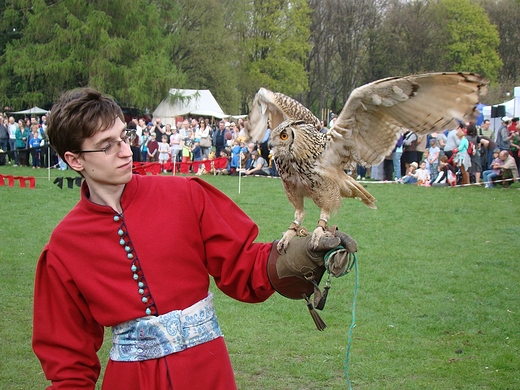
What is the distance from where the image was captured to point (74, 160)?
2.23 m

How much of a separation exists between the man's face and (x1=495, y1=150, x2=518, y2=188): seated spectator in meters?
13.7

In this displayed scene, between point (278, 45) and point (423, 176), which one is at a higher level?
point (278, 45)

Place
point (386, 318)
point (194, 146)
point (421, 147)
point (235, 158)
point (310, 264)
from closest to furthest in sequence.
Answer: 1. point (310, 264)
2. point (386, 318)
3. point (421, 147)
4. point (235, 158)
5. point (194, 146)

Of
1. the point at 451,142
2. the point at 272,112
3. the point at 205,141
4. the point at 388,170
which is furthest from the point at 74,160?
the point at 205,141

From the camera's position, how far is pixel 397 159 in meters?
16.1

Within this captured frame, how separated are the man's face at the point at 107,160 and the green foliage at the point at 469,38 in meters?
43.0

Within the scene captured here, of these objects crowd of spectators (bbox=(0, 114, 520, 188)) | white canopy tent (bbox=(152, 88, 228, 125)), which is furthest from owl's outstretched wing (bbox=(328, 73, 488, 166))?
white canopy tent (bbox=(152, 88, 228, 125))

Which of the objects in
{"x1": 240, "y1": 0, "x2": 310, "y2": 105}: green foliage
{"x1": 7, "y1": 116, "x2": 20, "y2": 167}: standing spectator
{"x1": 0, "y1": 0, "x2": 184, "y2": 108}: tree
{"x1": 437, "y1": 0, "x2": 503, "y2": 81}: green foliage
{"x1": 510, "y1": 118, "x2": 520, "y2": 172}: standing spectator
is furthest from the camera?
{"x1": 240, "y1": 0, "x2": 310, "y2": 105}: green foliage

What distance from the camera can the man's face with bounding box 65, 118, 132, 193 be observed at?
7.15ft

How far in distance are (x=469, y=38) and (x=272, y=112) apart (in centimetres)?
4316

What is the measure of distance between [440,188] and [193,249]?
43.6 feet

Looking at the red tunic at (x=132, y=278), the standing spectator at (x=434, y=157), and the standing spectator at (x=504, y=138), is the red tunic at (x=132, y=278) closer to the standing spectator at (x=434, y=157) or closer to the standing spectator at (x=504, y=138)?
the standing spectator at (x=434, y=157)

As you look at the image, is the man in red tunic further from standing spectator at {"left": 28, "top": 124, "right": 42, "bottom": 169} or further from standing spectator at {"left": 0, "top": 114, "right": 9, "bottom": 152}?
standing spectator at {"left": 0, "top": 114, "right": 9, "bottom": 152}

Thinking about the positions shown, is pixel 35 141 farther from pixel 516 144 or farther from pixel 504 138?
pixel 516 144
